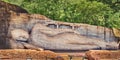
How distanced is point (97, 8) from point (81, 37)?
113 centimetres

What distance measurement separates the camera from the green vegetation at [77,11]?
8.48 meters

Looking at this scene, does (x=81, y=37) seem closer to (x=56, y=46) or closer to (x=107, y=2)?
(x=56, y=46)

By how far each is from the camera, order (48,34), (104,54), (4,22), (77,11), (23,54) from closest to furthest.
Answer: (23,54)
(104,54)
(4,22)
(48,34)
(77,11)

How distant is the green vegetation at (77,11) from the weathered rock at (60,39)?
638 mm

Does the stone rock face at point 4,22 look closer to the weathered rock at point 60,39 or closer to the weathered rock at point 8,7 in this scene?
the weathered rock at point 8,7

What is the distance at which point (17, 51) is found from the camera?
6.82 meters

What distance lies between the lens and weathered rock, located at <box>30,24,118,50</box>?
777 cm

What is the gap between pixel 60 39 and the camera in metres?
7.83

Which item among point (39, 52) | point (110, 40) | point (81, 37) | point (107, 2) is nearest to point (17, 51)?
point (39, 52)

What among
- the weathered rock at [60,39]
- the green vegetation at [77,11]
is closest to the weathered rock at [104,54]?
the weathered rock at [60,39]

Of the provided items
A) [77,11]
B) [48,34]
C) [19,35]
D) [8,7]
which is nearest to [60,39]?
[48,34]

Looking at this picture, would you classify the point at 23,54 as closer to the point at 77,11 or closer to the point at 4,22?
the point at 4,22

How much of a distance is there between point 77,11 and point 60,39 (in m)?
1.17

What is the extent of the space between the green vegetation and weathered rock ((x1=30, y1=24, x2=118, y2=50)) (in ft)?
2.09
